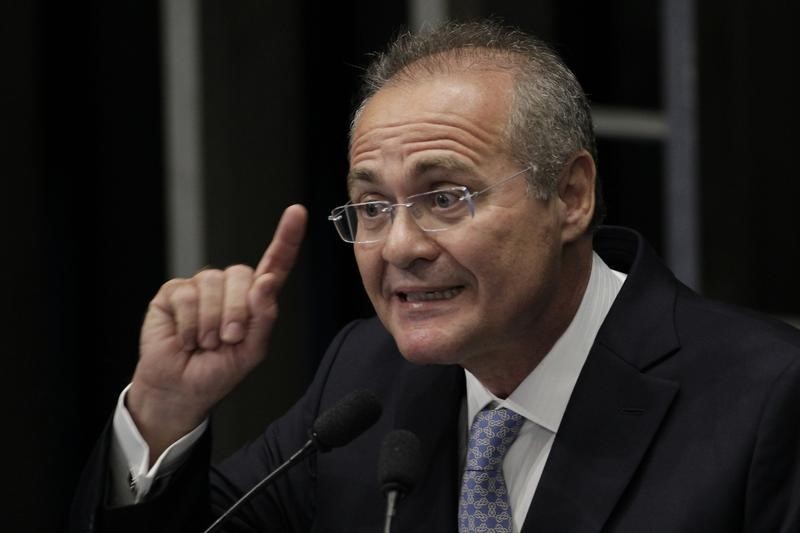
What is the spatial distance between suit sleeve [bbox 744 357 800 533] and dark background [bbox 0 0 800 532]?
6.78 feet

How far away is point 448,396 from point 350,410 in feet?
1.24

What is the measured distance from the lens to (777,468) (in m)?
1.71

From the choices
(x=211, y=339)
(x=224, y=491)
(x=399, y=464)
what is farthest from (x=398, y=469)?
(x=224, y=491)

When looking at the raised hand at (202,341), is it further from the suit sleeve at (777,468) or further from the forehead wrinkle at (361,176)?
the suit sleeve at (777,468)

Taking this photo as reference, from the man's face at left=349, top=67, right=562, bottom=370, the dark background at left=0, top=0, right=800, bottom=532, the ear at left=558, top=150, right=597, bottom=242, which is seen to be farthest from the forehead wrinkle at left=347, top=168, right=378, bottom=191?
the dark background at left=0, top=0, right=800, bottom=532

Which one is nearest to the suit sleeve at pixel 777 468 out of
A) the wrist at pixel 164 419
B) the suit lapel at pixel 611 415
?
the suit lapel at pixel 611 415

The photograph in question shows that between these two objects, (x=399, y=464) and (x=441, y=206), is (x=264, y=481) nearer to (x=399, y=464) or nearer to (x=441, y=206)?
(x=399, y=464)

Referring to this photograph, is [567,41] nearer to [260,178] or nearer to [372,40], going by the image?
[372,40]

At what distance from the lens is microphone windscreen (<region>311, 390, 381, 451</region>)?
1.76 metres

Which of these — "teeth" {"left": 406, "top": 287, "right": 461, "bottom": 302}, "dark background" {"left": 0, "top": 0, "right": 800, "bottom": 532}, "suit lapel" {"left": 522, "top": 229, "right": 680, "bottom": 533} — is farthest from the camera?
"dark background" {"left": 0, "top": 0, "right": 800, "bottom": 532}

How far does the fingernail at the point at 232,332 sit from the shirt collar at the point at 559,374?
→ 0.43m

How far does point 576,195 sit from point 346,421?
60 centimetres

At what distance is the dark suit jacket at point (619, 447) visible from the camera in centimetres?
173

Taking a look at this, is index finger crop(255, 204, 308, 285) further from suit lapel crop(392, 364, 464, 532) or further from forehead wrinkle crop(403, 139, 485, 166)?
suit lapel crop(392, 364, 464, 532)
